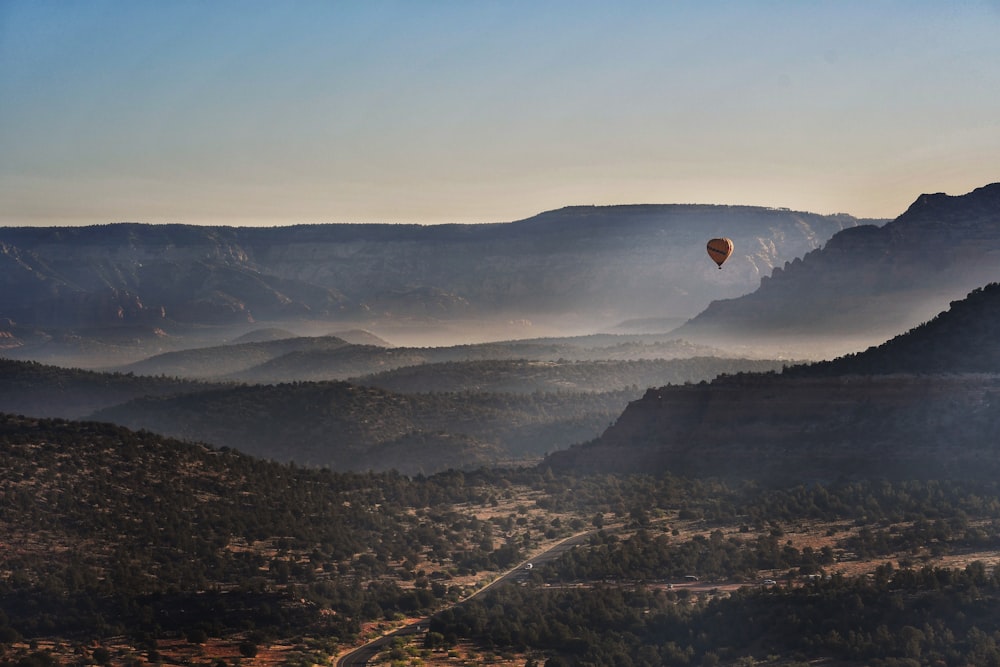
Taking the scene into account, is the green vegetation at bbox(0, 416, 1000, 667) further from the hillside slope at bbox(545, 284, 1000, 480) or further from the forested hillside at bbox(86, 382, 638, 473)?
the forested hillside at bbox(86, 382, 638, 473)

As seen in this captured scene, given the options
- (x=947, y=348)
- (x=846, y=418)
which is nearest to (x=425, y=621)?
(x=846, y=418)

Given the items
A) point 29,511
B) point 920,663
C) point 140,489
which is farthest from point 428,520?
point 920,663

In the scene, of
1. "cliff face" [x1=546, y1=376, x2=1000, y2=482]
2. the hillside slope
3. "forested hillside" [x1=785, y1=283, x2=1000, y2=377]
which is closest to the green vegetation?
"cliff face" [x1=546, y1=376, x2=1000, y2=482]

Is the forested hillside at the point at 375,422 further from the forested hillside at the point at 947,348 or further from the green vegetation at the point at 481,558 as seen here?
the forested hillside at the point at 947,348

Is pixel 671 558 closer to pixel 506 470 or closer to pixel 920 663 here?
pixel 920 663

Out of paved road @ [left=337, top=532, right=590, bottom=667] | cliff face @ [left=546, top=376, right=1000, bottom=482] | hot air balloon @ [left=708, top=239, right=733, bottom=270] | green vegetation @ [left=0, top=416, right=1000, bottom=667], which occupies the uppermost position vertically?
hot air balloon @ [left=708, top=239, right=733, bottom=270]

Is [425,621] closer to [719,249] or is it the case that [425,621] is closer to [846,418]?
[846,418]

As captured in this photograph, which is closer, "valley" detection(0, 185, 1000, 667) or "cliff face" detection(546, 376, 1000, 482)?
"valley" detection(0, 185, 1000, 667)

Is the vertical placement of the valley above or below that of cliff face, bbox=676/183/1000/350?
below
